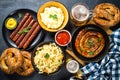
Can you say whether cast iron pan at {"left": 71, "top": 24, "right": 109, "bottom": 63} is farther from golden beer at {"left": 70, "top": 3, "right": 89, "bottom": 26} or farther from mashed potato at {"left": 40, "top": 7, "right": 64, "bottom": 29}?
mashed potato at {"left": 40, "top": 7, "right": 64, "bottom": 29}

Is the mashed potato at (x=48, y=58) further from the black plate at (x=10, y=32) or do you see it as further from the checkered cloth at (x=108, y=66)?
the checkered cloth at (x=108, y=66)

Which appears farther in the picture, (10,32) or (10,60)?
(10,32)

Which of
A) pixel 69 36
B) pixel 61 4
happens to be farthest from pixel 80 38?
pixel 61 4

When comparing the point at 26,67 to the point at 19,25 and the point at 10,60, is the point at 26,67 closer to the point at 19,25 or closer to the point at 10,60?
the point at 10,60

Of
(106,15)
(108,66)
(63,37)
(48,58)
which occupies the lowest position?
(108,66)

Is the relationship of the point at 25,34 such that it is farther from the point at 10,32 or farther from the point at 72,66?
the point at 72,66

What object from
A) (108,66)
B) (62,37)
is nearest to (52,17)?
(62,37)

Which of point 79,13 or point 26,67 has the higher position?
point 79,13

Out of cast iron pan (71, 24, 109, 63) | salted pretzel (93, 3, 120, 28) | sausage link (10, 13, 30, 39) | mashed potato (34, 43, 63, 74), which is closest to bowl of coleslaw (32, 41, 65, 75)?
mashed potato (34, 43, 63, 74)
